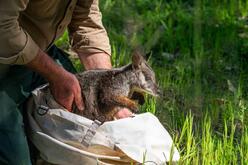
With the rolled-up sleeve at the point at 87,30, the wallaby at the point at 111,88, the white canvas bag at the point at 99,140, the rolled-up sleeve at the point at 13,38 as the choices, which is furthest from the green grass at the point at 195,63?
the rolled-up sleeve at the point at 13,38

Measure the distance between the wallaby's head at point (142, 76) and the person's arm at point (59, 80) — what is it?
0.31 meters

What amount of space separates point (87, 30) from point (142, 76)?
22.7 inches

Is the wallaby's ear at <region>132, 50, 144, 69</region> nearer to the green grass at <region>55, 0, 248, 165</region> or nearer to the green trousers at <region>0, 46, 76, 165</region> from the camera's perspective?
the green grass at <region>55, 0, 248, 165</region>

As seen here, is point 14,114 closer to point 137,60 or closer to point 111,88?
point 111,88

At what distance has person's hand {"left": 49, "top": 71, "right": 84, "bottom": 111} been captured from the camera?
353cm

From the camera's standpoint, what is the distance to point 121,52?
5270mm

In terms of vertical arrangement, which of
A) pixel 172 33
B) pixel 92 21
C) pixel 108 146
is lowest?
pixel 172 33

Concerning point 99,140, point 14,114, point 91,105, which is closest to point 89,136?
point 99,140

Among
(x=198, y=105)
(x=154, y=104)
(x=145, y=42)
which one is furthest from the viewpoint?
(x=145, y=42)

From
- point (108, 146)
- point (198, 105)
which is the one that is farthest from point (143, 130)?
point (198, 105)

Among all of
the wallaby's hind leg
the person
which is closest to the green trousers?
the person

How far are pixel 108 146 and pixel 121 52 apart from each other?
199cm

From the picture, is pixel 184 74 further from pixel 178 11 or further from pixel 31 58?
pixel 31 58

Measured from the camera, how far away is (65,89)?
11.6ft
